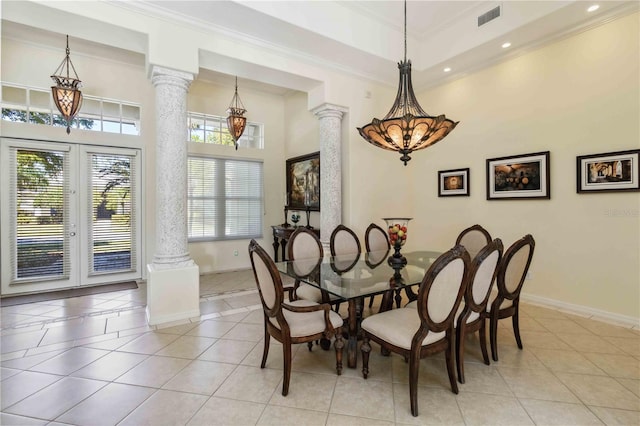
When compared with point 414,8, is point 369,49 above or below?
below

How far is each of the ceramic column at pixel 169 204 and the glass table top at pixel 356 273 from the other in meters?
1.27

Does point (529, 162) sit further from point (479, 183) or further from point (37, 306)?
point (37, 306)

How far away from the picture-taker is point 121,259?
5176mm

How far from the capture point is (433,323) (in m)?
1.97

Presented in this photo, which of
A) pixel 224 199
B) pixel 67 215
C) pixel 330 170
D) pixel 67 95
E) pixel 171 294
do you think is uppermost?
pixel 67 95

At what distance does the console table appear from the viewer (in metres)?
5.78

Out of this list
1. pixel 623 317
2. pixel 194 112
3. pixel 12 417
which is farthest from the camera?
pixel 194 112

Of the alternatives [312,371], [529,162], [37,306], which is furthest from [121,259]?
[529,162]

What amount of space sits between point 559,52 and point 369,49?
2300 millimetres

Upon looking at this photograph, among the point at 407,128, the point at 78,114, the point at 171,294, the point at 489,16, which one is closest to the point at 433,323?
the point at 407,128

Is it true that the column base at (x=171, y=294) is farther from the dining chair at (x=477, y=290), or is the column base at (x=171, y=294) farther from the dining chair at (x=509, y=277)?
the dining chair at (x=509, y=277)

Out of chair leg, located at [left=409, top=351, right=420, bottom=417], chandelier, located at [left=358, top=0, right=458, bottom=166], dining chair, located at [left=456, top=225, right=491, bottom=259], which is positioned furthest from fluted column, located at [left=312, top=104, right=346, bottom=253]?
chair leg, located at [left=409, top=351, right=420, bottom=417]

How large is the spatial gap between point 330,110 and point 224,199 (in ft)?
9.62

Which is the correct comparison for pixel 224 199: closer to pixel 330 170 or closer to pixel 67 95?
pixel 330 170
